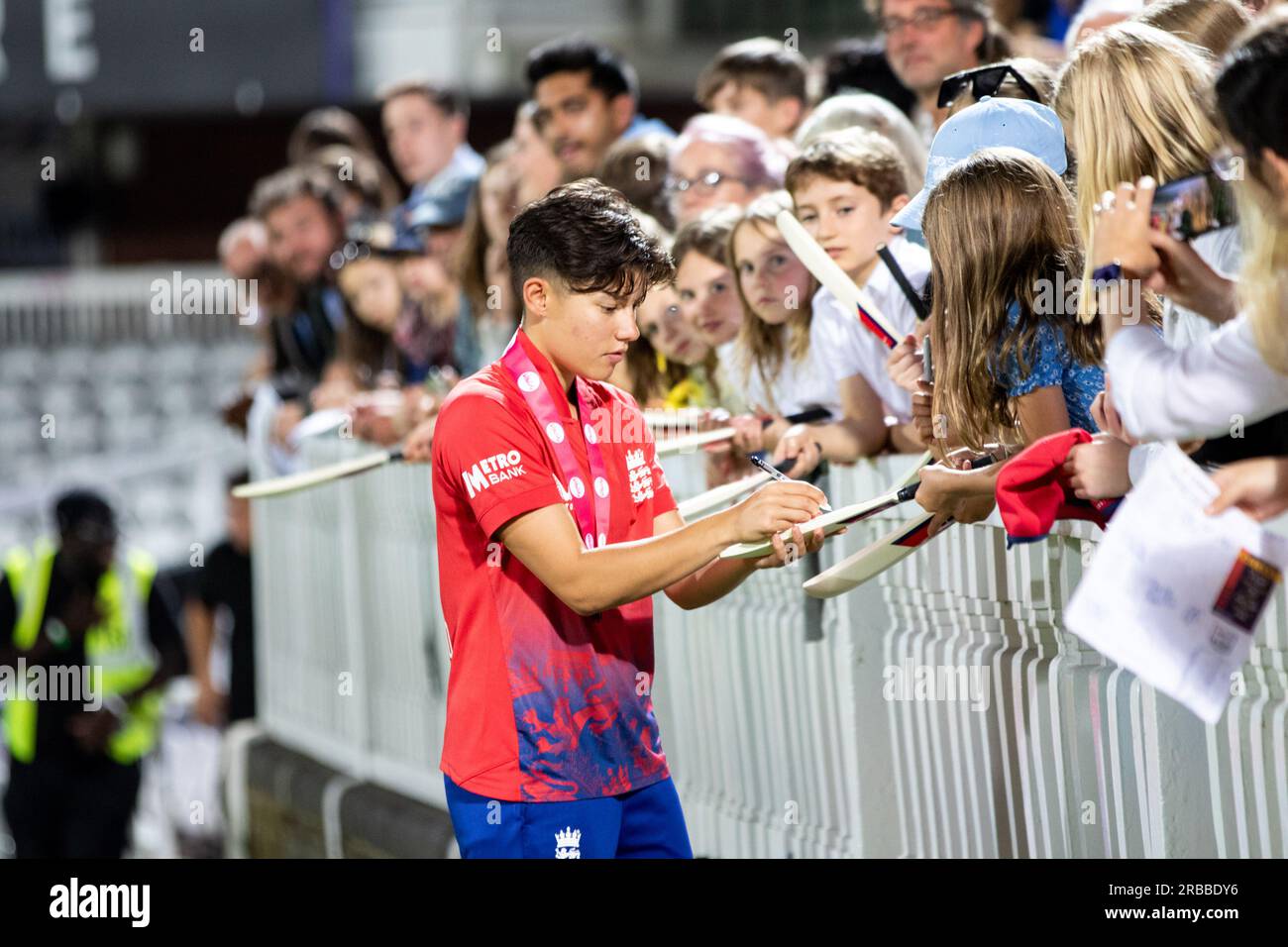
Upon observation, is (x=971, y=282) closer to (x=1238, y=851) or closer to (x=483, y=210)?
(x=1238, y=851)

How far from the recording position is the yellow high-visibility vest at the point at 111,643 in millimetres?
9711

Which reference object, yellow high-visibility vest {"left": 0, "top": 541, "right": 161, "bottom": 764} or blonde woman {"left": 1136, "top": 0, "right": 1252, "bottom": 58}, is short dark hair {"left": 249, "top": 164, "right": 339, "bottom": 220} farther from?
blonde woman {"left": 1136, "top": 0, "right": 1252, "bottom": 58}

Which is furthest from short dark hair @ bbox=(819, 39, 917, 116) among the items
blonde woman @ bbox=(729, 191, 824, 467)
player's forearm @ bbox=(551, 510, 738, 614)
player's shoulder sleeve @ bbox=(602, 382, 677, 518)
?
player's forearm @ bbox=(551, 510, 738, 614)

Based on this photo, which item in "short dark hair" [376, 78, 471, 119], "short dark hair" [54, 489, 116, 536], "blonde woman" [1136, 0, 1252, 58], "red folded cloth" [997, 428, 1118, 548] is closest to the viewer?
"red folded cloth" [997, 428, 1118, 548]

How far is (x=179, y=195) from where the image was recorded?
20547 mm

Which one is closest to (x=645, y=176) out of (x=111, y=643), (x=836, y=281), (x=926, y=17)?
(x=926, y=17)

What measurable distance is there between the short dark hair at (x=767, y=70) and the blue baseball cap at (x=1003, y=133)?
8.56 feet

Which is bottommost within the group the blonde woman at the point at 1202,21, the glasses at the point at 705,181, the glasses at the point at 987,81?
the blonde woman at the point at 1202,21

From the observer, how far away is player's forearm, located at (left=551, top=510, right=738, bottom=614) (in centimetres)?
336

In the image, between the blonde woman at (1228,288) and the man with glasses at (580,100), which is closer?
the blonde woman at (1228,288)

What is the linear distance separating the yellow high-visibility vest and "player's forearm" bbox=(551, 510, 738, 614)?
22.5 ft

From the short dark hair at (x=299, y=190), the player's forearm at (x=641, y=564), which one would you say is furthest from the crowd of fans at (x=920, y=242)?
the short dark hair at (x=299, y=190)

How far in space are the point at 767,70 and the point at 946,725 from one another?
308 centimetres

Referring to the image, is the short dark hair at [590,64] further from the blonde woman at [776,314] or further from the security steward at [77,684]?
the security steward at [77,684]
